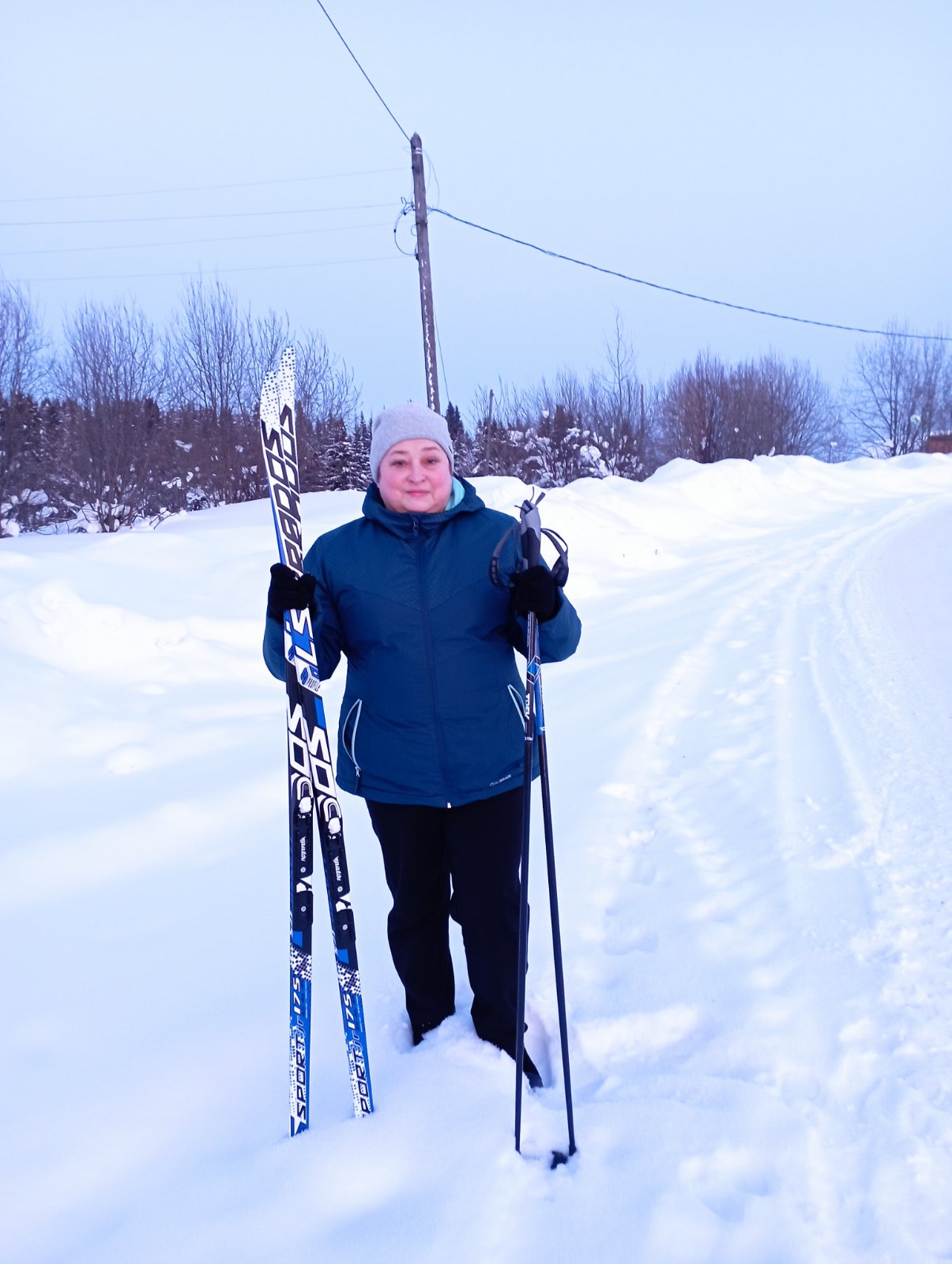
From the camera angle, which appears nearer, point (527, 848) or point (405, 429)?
point (527, 848)

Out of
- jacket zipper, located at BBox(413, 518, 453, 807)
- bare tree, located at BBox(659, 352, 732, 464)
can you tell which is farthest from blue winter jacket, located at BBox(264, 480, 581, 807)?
bare tree, located at BBox(659, 352, 732, 464)

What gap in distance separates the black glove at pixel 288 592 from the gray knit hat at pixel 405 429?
1.33ft

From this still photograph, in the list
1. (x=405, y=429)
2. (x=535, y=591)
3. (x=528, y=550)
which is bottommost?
(x=535, y=591)

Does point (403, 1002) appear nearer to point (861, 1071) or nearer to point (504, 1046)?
point (504, 1046)

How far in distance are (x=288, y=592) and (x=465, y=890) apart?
1.00 m

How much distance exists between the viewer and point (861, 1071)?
8.03ft

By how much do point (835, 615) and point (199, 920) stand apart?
749 centimetres

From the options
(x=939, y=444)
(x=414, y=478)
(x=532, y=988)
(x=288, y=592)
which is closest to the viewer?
(x=288, y=592)

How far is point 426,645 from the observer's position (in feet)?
7.66

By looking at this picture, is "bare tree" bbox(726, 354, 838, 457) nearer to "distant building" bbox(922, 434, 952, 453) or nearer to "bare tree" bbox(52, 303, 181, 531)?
"distant building" bbox(922, 434, 952, 453)

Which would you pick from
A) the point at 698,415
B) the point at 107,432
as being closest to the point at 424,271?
the point at 107,432

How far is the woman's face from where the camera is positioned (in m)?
2.38

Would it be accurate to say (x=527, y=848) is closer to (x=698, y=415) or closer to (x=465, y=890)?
(x=465, y=890)

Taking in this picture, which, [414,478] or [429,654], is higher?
[414,478]
